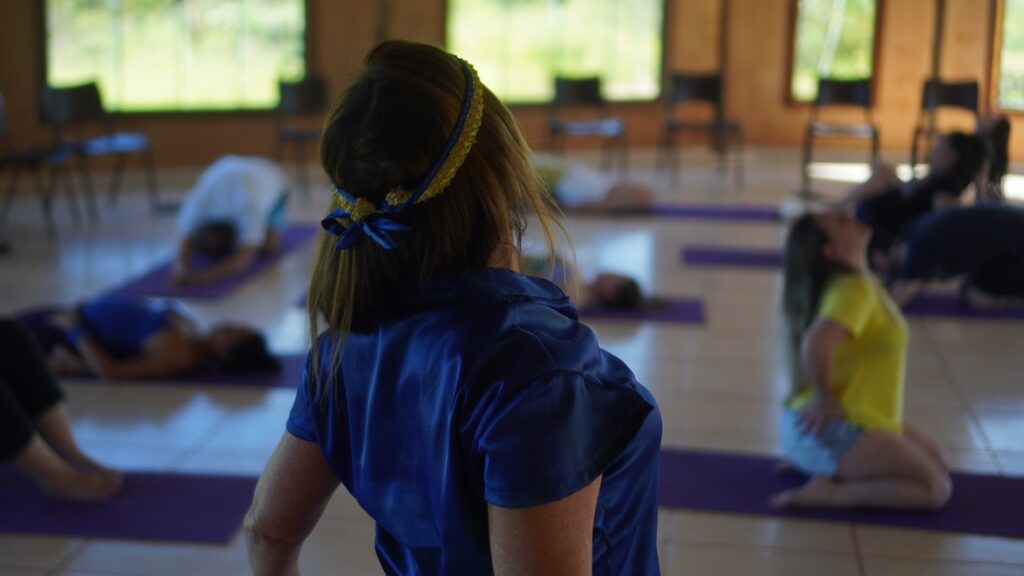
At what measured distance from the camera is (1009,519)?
9.50 ft

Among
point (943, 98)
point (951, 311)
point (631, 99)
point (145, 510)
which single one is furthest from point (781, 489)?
point (631, 99)

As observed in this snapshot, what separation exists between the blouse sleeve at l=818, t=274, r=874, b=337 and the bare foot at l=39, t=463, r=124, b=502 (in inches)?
73.8

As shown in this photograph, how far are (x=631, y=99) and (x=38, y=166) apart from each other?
486 cm

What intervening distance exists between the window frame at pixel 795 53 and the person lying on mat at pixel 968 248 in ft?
15.6

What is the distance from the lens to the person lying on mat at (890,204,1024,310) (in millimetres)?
4906

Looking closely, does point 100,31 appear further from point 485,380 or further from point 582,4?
point 485,380

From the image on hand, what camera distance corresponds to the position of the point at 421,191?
96cm

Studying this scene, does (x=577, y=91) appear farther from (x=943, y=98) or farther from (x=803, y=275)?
(x=803, y=275)

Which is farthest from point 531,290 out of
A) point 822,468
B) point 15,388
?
point 15,388

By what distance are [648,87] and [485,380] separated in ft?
30.0

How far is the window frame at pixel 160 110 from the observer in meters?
7.88

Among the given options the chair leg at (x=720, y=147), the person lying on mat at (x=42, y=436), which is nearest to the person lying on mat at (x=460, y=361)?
the person lying on mat at (x=42, y=436)

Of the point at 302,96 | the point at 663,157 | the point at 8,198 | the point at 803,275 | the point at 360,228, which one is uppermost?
the point at 360,228

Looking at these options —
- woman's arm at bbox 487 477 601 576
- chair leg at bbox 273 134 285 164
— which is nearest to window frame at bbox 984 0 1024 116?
chair leg at bbox 273 134 285 164
